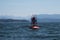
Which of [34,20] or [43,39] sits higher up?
[34,20]

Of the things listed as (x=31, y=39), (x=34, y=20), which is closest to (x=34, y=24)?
(x=34, y=20)

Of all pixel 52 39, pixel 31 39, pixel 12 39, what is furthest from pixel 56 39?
pixel 12 39

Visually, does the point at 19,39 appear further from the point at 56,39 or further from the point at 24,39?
the point at 56,39

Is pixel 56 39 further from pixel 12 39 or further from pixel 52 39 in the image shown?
pixel 12 39

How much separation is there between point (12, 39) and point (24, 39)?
1.45 metres

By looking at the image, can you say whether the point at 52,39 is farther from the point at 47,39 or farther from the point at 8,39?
the point at 8,39

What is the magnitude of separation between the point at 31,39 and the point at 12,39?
2375 mm

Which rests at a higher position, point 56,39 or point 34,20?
point 34,20

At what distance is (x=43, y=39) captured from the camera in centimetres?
3497

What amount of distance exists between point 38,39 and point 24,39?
1.91m

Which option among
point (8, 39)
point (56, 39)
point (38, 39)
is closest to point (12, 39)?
point (8, 39)

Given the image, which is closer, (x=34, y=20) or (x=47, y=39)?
(x=34, y=20)

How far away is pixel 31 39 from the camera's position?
3506cm

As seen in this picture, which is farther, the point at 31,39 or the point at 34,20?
the point at 31,39
